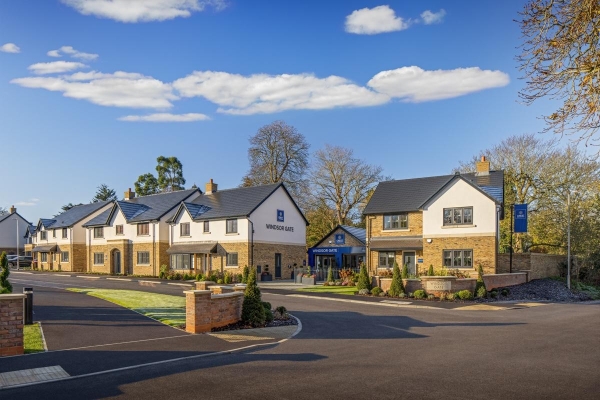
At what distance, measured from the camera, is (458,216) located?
35.4 metres

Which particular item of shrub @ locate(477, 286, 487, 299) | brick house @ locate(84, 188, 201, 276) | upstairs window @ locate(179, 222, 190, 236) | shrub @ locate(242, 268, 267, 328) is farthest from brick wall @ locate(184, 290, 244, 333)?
brick house @ locate(84, 188, 201, 276)

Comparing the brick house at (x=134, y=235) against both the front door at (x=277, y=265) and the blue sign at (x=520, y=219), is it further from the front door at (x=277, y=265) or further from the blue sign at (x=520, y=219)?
the blue sign at (x=520, y=219)

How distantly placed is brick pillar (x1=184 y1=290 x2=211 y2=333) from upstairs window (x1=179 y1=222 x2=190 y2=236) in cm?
3385

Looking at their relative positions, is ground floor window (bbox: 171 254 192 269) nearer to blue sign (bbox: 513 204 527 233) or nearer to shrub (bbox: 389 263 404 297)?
shrub (bbox: 389 263 404 297)

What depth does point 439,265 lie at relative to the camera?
35.8 metres

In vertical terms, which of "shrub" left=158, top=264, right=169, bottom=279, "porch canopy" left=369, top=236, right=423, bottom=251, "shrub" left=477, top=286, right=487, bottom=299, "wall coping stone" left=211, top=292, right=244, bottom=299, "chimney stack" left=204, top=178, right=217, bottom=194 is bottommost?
"shrub" left=158, top=264, right=169, bottom=279

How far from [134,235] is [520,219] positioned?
3733cm

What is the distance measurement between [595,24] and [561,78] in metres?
0.98


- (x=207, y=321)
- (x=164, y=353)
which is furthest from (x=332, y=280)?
→ (x=164, y=353)

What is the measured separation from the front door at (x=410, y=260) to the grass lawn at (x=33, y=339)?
91.1 feet

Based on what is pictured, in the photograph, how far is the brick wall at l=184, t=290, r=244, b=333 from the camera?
14.4 meters

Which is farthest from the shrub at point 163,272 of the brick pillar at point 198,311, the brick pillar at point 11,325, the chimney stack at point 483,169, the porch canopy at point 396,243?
the brick pillar at point 11,325

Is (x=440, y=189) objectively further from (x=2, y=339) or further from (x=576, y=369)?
(x=2, y=339)

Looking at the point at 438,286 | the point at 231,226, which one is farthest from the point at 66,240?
the point at 438,286
